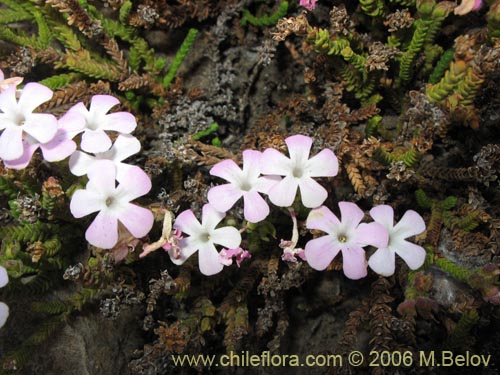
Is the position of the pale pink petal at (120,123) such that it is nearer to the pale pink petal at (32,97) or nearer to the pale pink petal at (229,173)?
the pale pink petal at (32,97)

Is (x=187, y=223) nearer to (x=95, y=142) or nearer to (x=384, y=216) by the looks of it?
(x=95, y=142)

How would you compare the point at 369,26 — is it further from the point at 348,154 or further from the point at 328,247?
the point at 328,247

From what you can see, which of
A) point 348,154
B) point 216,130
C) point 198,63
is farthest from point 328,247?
point 198,63

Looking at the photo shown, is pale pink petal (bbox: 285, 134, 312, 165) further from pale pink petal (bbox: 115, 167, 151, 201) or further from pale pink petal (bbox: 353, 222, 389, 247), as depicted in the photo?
pale pink petal (bbox: 115, 167, 151, 201)

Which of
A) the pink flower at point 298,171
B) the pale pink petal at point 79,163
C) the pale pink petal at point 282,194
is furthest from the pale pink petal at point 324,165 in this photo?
the pale pink petal at point 79,163

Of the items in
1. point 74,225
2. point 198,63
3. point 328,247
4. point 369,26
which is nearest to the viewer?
point 328,247

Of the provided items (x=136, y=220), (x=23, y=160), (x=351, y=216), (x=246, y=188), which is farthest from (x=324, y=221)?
(x=23, y=160)

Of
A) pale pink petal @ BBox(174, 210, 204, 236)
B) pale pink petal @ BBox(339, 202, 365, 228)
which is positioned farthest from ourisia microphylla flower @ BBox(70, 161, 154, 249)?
pale pink petal @ BBox(339, 202, 365, 228)
